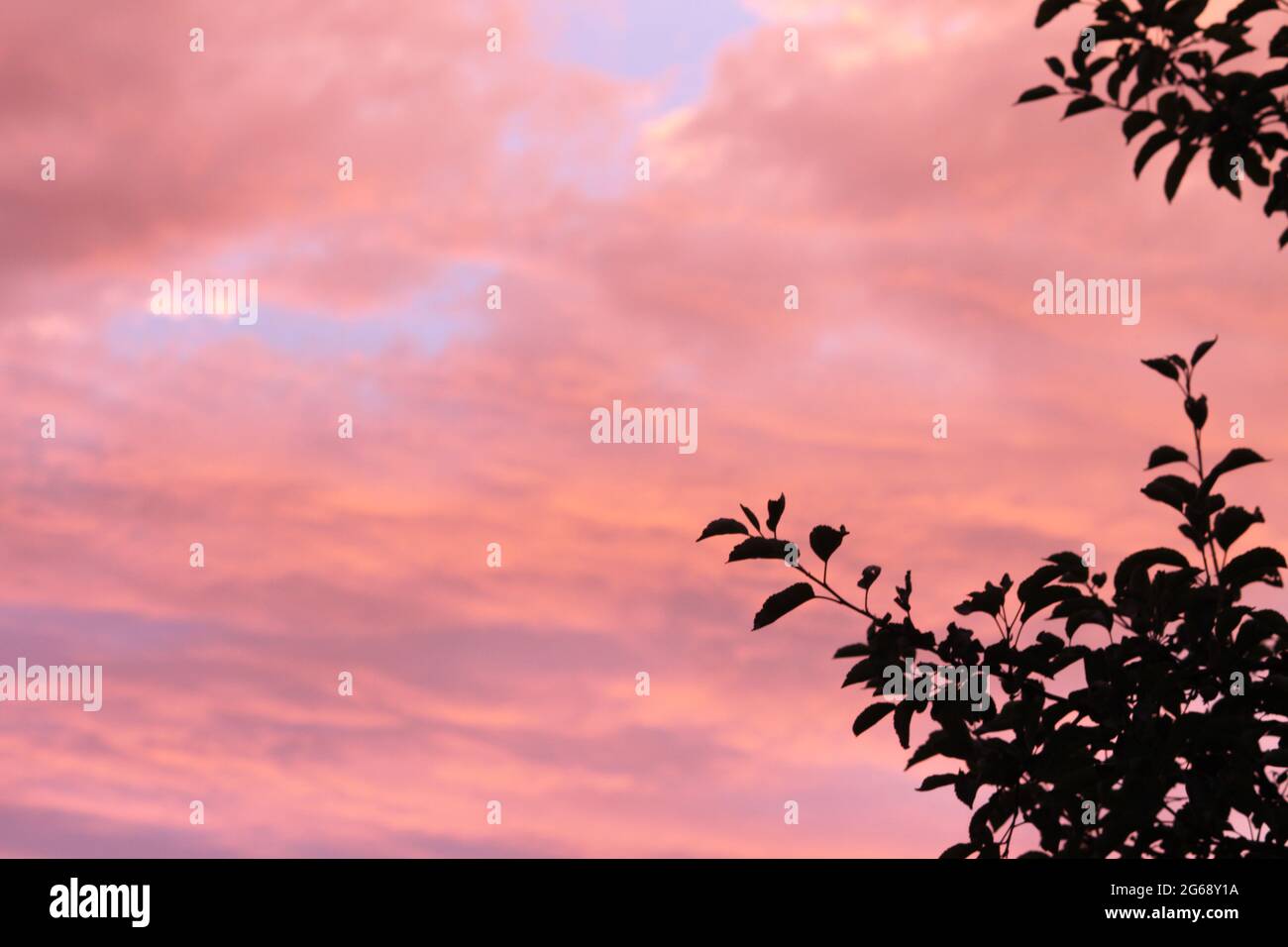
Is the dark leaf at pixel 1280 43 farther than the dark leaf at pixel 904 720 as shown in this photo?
Yes

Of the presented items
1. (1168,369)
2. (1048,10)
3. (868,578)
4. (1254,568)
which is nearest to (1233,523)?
(1254,568)

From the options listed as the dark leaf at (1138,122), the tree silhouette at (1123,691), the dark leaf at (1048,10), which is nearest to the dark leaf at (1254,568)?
the tree silhouette at (1123,691)

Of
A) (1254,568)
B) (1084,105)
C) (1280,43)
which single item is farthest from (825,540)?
(1280,43)

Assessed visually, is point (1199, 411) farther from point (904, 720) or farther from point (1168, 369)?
point (904, 720)

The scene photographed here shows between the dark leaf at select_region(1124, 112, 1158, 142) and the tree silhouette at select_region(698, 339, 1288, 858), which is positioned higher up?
the dark leaf at select_region(1124, 112, 1158, 142)

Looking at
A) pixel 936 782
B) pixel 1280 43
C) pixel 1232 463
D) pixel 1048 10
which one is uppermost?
pixel 1048 10

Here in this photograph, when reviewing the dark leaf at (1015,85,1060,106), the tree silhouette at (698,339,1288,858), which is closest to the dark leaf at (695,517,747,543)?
the tree silhouette at (698,339,1288,858)

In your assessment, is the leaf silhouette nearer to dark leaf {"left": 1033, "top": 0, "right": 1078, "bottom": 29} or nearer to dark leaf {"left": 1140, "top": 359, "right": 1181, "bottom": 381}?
dark leaf {"left": 1140, "top": 359, "right": 1181, "bottom": 381}

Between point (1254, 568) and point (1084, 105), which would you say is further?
point (1084, 105)

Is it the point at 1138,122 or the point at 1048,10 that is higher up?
the point at 1048,10

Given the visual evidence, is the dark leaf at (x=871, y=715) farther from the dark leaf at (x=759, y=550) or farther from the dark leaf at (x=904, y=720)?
the dark leaf at (x=759, y=550)
